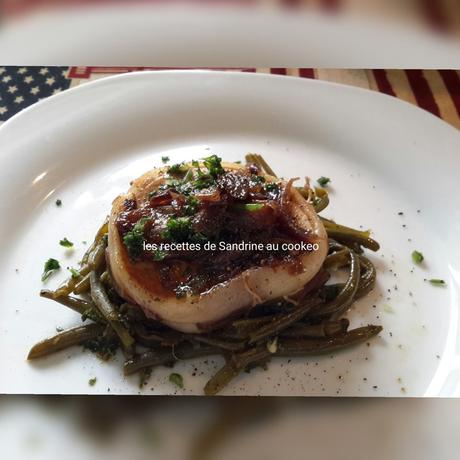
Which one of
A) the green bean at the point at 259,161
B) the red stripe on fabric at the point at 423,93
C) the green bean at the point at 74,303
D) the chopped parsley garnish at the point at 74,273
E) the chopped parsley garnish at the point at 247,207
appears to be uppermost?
the red stripe on fabric at the point at 423,93

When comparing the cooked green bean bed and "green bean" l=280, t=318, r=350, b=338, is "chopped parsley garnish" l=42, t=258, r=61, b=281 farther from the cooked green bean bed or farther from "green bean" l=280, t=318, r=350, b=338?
"green bean" l=280, t=318, r=350, b=338

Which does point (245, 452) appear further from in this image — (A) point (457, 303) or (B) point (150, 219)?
(A) point (457, 303)

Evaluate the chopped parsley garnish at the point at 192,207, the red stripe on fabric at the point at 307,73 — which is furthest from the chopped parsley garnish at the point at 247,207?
the red stripe on fabric at the point at 307,73
